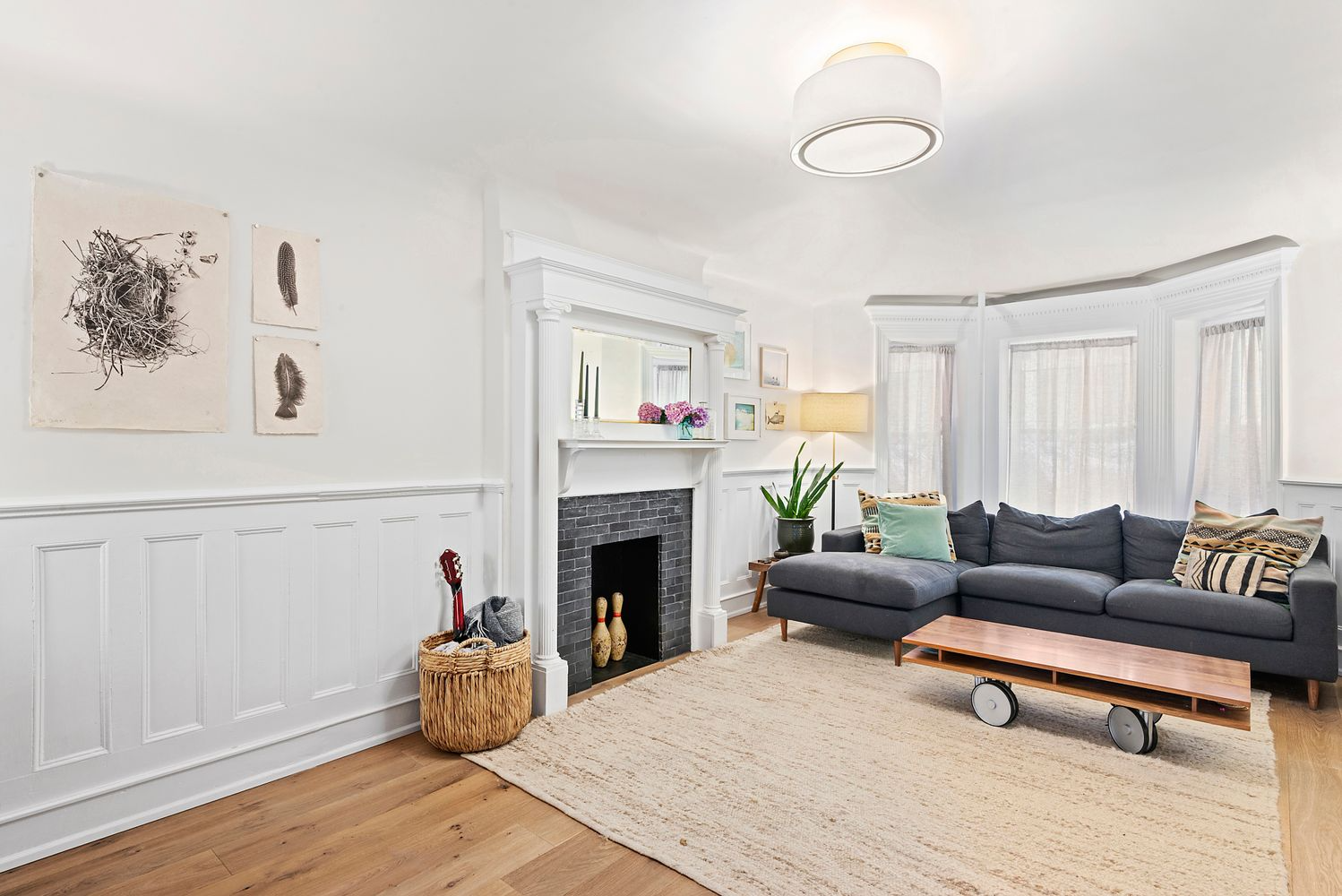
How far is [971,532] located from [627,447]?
8.95 feet

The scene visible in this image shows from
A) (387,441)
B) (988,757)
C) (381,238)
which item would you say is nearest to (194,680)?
(387,441)

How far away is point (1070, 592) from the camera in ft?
13.0

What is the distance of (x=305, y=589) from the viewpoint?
8.93ft

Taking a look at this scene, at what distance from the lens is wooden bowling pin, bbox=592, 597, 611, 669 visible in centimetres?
383

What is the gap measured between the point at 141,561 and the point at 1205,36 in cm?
373

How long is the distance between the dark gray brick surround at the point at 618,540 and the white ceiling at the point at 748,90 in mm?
1536

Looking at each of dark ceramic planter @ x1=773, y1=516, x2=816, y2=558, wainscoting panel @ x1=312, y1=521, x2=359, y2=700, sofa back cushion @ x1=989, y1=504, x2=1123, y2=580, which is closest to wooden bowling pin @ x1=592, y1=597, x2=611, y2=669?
wainscoting panel @ x1=312, y1=521, x2=359, y2=700

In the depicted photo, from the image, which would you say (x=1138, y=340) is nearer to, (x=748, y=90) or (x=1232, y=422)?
(x=1232, y=422)

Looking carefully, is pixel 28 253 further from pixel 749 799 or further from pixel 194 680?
pixel 749 799

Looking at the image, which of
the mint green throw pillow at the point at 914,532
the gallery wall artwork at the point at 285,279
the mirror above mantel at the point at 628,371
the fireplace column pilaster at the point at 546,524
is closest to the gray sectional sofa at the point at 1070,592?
the mint green throw pillow at the point at 914,532

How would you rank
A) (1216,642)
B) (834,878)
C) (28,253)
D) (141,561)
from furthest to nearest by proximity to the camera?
(1216,642)
(141,561)
(28,253)
(834,878)

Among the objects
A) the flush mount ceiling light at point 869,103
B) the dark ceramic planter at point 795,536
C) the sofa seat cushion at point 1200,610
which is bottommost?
the sofa seat cushion at point 1200,610

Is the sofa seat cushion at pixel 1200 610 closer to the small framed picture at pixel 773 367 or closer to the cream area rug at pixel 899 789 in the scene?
the cream area rug at pixel 899 789

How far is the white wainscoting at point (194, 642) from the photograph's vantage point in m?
2.14
